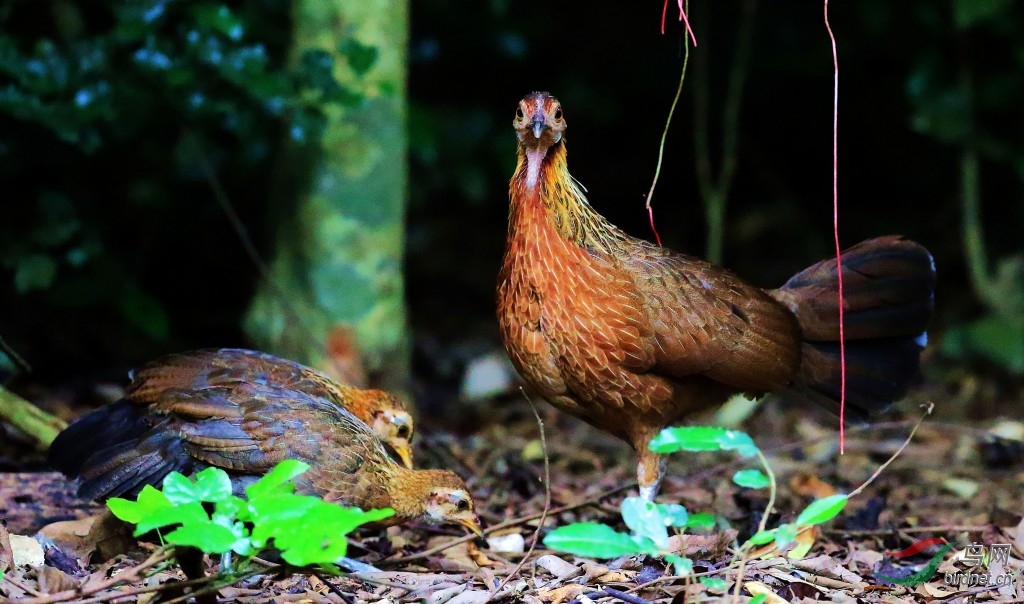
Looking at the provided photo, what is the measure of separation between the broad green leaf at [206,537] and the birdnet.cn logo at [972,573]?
238 centimetres

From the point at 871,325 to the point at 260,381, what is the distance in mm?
2737

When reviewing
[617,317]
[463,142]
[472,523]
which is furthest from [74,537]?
[463,142]

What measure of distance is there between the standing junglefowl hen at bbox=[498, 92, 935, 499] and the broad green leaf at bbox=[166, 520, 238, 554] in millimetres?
1844

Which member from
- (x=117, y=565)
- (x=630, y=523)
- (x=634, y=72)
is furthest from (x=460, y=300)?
(x=630, y=523)

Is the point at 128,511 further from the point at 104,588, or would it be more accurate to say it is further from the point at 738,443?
the point at 738,443

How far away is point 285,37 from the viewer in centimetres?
666

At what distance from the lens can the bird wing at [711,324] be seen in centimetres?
457

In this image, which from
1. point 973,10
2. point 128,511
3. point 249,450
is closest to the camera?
point 128,511

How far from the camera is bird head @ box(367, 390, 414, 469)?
507cm

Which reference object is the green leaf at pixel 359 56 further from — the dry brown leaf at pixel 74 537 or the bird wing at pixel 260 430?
the dry brown leaf at pixel 74 537

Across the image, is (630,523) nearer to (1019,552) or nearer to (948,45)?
(1019,552)

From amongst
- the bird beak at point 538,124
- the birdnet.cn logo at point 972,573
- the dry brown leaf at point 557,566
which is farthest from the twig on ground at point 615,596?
the bird beak at point 538,124

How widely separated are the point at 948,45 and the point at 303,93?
466 cm

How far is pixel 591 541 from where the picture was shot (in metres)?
2.88
